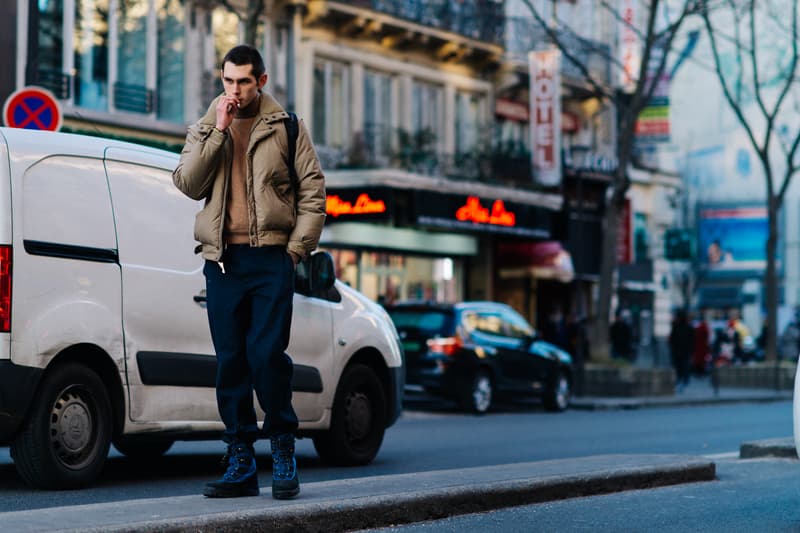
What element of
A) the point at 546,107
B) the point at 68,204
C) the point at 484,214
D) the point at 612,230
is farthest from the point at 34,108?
the point at 546,107

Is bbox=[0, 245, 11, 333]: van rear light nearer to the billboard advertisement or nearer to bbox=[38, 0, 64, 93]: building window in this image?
bbox=[38, 0, 64, 93]: building window

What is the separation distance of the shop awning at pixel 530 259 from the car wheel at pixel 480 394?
47.3ft

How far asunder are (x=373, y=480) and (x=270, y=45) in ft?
75.0

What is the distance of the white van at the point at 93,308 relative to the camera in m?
8.06

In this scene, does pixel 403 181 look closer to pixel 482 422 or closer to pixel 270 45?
pixel 270 45

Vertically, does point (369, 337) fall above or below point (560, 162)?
below

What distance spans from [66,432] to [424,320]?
45.0 feet

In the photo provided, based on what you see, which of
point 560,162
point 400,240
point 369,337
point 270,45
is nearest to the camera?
point 369,337

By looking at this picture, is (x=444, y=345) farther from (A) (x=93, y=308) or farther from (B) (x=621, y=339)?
(B) (x=621, y=339)

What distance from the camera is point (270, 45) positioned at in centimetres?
2962

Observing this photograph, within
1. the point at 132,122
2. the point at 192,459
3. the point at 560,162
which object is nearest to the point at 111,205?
the point at 192,459

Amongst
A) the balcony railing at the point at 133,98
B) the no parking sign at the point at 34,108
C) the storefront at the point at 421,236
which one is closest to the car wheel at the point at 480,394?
the storefront at the point at 421,236

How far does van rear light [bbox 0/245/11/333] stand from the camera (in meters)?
7.93

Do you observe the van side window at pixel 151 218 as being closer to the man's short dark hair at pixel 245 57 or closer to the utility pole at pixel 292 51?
the man's short dark hair at pixel 245 57
